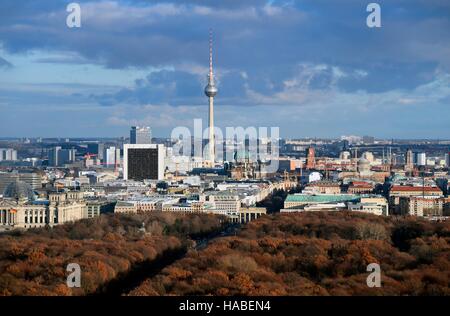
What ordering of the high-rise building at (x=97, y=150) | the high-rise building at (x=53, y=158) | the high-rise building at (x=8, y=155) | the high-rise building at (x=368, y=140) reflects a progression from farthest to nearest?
the high-rise building at (x=368, y=140)
the high-rise building at (x=97, y=150)
the high-rise building at (x=8, y=155)
the high-rise building at (x=53, y=158)

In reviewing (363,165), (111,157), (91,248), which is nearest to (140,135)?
(111,157)

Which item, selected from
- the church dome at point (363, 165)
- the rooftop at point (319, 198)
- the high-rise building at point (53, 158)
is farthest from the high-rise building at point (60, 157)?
the rooftop at point (319, 198)

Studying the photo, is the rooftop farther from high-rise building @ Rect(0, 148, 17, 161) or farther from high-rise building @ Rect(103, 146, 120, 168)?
high-rise building @ Rect(0, 148, 17, 161)

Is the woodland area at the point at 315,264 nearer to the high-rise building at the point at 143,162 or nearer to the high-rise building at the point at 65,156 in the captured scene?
the high-rise building at the point at 143,162

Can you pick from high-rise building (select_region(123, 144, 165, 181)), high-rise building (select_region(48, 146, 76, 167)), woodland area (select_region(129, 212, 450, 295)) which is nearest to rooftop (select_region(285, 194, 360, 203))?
woodland area (select_region(129, 212, 450, 295))

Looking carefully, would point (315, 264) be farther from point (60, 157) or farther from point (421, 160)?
point (421, 160)
